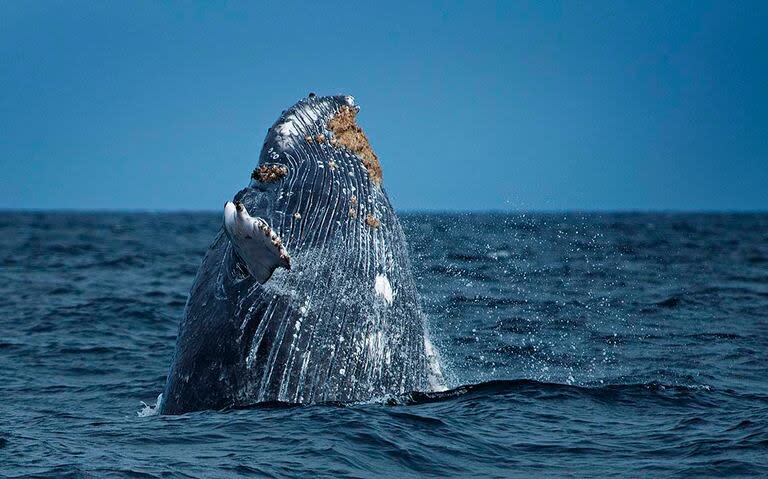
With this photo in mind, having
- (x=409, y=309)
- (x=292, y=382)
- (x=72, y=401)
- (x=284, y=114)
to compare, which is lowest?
(x=72, y=401)

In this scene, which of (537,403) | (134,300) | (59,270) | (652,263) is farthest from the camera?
(652,263)

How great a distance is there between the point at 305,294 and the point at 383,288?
67cm

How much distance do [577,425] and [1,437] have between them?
4.25 m

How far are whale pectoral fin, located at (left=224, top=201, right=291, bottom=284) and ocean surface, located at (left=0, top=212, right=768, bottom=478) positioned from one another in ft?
3.53

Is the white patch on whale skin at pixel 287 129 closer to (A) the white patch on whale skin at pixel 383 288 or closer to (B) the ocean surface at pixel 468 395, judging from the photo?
(A) the white patch on whale skin at pixel 383 288

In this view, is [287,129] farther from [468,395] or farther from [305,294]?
[468,395]

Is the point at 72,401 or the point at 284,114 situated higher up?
the point at 284,114

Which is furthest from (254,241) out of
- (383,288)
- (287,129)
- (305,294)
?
(287,129)

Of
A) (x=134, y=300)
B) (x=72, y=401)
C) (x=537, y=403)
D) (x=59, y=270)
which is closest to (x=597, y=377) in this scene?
(x=537, y=403)

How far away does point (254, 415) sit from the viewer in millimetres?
7457

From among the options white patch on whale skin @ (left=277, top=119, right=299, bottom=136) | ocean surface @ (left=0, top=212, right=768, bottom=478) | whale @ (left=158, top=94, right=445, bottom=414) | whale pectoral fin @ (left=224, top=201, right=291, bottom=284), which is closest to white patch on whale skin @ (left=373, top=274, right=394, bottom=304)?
whale @ (left=158, top=94, right=445, bottom=414)

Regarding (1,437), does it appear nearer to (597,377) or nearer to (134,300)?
(597,377)

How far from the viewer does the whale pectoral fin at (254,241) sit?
6805 mm

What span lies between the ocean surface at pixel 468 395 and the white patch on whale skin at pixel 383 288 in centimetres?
77
